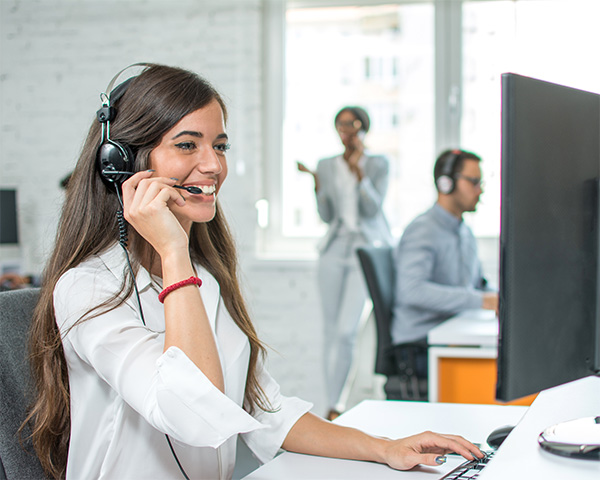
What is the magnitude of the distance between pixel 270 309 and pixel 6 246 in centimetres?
174

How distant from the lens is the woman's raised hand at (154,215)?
3.00ft

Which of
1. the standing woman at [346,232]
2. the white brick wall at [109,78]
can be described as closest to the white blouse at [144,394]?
the standing woman at [346,232]

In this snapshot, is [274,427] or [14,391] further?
[274,427]

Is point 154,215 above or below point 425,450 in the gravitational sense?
above

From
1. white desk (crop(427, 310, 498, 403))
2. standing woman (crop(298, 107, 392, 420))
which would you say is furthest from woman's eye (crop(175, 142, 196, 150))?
standing woman (crop(298, 107, 392, 420))

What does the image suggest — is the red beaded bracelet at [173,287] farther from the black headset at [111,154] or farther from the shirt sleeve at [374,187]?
the shirt sleeve at [374,187]

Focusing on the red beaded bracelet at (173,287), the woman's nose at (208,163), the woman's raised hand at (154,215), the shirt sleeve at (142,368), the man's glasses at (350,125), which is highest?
the man's glasses at (350,125)

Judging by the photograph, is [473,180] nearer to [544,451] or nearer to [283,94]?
[283,94]

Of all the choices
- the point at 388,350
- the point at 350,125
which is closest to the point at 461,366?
the point at 388,350

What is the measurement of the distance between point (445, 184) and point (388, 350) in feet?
2.48

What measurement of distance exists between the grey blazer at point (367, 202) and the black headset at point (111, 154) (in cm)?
241

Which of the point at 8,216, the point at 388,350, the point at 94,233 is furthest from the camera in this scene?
the point at 8,216

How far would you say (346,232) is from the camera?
3.41m

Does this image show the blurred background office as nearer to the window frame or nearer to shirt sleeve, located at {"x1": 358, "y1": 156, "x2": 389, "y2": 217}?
the window frame
